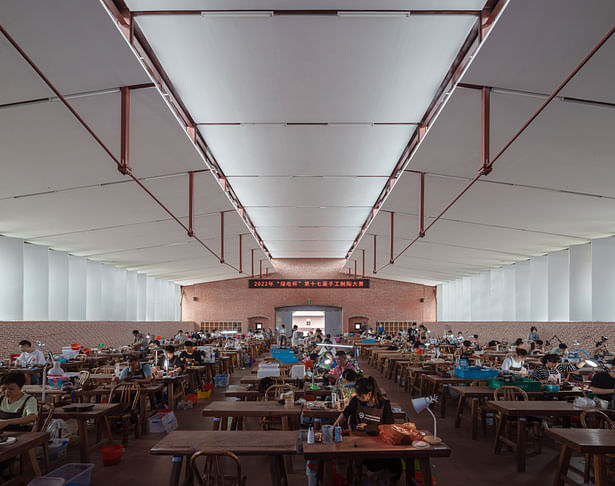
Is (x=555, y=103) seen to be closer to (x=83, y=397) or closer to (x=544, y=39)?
(x=544, y=39)

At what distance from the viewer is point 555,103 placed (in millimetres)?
6641

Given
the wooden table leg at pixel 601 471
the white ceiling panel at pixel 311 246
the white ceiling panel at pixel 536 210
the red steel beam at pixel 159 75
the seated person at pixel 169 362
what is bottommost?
the seated person at pixel 169 362

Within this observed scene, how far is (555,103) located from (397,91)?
2393 millimetres

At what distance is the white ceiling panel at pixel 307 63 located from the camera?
620 centimetres

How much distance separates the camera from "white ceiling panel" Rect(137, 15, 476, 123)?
6.20m

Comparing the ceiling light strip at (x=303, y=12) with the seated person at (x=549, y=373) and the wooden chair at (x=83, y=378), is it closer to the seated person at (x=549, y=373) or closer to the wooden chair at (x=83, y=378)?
the seated person at (x=549, y=373)

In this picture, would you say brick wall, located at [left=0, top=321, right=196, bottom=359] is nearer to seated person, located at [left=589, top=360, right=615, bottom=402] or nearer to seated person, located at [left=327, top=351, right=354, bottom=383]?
seated person, located at [left=327, top=351, right=354, bottom=383]

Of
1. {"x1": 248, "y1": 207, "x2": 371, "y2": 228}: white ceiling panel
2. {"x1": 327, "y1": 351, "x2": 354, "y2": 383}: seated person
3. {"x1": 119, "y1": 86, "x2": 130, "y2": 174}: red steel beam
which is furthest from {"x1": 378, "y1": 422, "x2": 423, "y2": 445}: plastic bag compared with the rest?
{"x1": 248, "y1": 207, "x2": 371, "y2": 228}: white ceiling panel

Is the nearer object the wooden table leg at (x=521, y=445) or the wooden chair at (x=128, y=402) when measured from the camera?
the wooden table leg at (x=521, y=445)

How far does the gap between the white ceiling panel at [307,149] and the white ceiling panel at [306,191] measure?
654 mm

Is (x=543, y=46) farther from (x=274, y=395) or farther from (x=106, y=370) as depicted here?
(x=106, y=370)

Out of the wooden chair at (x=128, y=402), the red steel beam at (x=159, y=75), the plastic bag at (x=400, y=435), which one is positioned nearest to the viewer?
the plastic bag at (x=400, y=435)

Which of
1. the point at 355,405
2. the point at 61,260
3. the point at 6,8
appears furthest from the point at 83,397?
the point at 61,260

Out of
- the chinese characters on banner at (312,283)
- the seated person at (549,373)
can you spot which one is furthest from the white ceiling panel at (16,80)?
the chinese characters on banner at (312,283)
